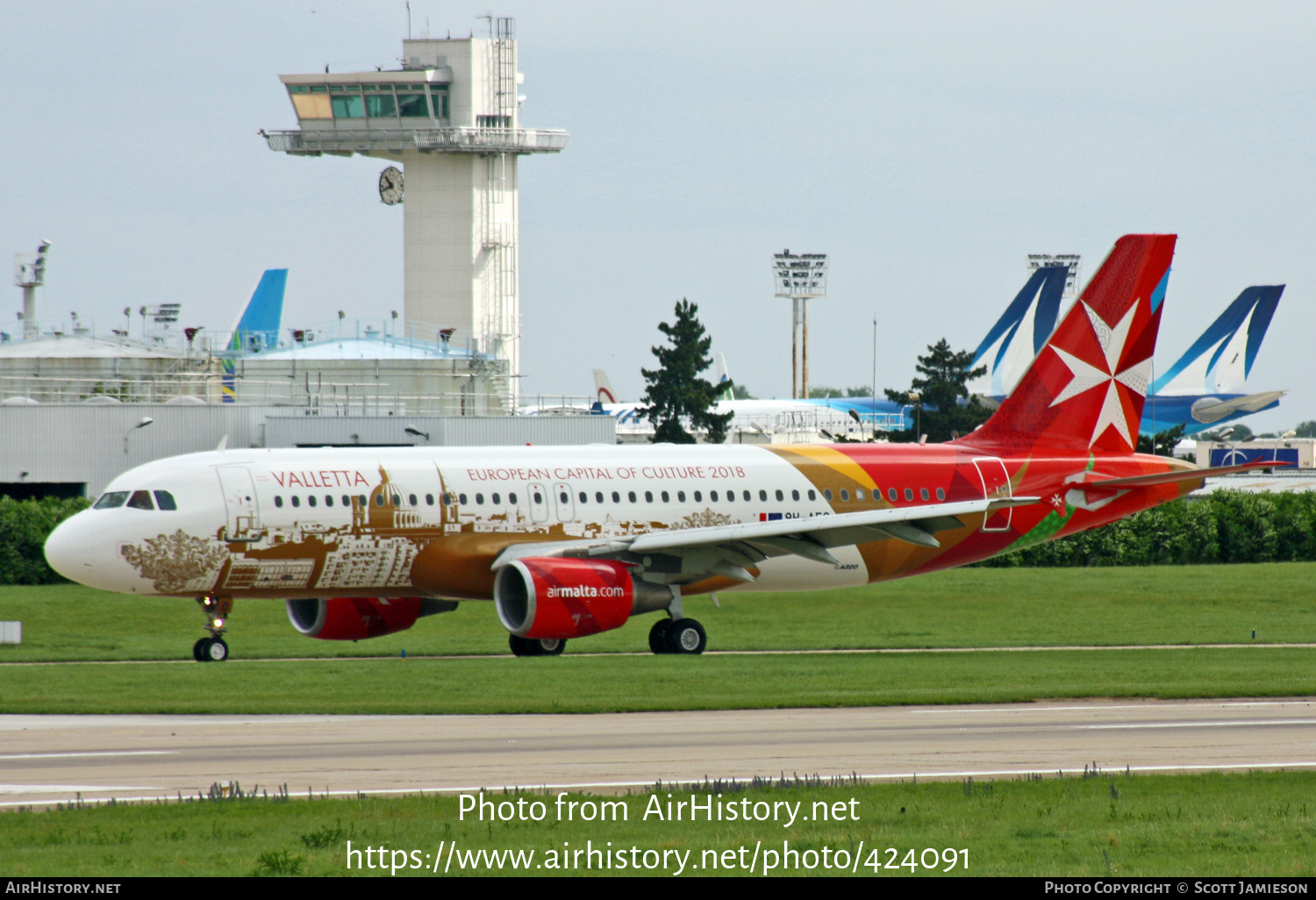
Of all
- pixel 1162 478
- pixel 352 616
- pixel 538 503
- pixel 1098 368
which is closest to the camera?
pixel 538 503

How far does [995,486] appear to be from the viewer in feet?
119

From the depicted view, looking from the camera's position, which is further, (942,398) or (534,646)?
(942,398)

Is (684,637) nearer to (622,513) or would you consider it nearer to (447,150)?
(622,513)

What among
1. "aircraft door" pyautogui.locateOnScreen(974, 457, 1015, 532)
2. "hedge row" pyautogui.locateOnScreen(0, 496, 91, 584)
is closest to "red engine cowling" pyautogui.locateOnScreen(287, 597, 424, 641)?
"aircraft door" pyautogui.locateOnScreen(974, 457, 1015, 532)

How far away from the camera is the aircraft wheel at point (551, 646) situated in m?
32.8

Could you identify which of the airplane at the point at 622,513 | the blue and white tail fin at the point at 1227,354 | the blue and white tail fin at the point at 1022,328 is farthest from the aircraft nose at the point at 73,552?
the blue and white tail fin at the point at 1227,354

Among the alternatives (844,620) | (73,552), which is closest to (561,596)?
(73,552)

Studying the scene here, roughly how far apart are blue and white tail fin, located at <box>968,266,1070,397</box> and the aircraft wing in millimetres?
94769

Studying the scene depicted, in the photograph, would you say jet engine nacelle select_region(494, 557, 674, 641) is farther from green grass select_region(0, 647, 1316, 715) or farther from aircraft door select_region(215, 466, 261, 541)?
aircraft door select_region(215, 466, 261, 541)

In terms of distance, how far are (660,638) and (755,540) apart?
8.70ft

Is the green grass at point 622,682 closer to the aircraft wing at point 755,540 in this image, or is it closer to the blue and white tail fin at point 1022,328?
the aircraft wing at point 755,540

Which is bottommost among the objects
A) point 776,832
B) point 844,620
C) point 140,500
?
point 844,620

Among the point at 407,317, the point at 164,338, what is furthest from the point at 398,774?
the point at 407,317

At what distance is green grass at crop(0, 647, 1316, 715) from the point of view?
23.5m
